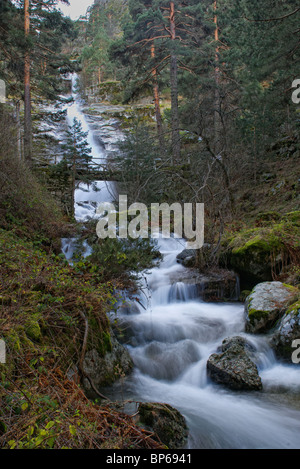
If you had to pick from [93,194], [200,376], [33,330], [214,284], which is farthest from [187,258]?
[93,194]

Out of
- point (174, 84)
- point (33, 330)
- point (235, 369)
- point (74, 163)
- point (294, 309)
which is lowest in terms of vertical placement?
point (235, 369)

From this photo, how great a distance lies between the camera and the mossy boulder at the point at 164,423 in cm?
333

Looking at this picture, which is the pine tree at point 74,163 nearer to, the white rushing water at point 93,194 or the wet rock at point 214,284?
the white rushing water at point 93,194

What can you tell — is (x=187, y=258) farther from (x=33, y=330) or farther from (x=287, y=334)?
(x=33, y=330)

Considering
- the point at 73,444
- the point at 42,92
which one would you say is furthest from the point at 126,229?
the point at 42,92

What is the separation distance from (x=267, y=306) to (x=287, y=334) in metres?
0.80

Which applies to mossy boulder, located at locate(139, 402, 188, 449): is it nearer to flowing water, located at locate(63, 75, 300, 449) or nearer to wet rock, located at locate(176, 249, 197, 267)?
flowing water, located at locate(63, 75, 300, 449)

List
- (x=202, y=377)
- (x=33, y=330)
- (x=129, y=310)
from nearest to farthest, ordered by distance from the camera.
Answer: (x=33, y=330) → (x=202, y=377) → (x=129, y=310)

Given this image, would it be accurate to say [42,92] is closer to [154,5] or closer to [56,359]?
[154,5]

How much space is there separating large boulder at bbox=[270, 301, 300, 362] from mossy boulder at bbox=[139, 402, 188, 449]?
8.45 ft

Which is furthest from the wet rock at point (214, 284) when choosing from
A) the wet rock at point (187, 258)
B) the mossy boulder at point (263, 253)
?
the wet rock at point (187, 258)

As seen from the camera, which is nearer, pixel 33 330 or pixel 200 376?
pixel 33 330

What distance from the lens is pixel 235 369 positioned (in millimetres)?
4793

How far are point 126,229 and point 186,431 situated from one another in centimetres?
486
